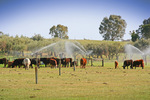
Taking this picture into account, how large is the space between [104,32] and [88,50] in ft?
142

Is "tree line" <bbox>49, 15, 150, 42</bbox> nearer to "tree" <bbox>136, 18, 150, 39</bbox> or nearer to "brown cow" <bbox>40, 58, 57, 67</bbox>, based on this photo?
"tree" <bbox>136, 18, 150, 39</bbox>

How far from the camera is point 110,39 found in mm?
133625

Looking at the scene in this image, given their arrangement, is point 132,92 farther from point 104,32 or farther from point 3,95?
point 104,32

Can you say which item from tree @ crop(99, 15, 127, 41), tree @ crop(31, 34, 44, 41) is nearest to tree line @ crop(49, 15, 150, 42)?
tree @ crop(99, 15, 127, 41)

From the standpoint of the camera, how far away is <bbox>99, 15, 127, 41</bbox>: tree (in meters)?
131

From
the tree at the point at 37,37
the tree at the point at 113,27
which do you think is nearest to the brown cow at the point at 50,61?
the tree at the point at 37,37

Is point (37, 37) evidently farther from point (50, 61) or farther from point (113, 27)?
point (50, 61)

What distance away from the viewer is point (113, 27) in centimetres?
13125

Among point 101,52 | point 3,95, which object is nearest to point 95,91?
point 3,95

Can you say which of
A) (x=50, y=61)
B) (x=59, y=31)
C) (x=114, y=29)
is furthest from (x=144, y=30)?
(x=50, y=61)

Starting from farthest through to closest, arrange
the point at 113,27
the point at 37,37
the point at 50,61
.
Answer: the point at 113,27
the point at 37,37
the point at 50,61

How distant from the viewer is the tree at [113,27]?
429 ft

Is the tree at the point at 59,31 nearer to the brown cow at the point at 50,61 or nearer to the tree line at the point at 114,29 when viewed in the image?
the tree line at the point at 114,29

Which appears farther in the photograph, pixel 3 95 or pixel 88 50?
pixel 88 50
